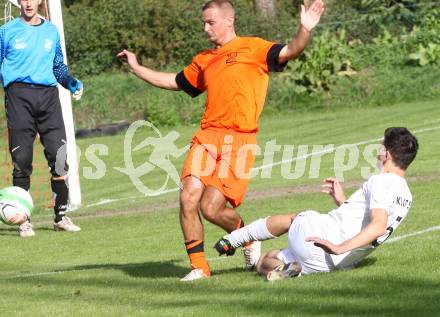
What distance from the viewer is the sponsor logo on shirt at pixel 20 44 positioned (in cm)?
1288

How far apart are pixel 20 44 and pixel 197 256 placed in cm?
464

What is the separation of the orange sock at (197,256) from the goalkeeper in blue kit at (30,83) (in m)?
4.06

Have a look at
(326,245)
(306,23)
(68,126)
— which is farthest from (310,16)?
(68,126)

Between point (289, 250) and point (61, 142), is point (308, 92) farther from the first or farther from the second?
point (289, 250)

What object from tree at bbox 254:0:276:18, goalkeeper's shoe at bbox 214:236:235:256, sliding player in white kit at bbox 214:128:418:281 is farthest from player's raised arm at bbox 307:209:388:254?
tree at bbox 254:0:276:18

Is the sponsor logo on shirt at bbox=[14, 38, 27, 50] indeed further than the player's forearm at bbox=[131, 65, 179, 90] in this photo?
Yes

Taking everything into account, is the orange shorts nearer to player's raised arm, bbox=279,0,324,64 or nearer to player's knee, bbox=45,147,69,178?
player's raised arm, bbox=279,0,324,64

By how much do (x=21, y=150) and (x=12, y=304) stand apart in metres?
4.95

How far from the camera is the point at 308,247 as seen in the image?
8.46 metres

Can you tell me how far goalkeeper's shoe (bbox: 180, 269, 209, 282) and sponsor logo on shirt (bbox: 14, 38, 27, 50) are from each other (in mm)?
4671

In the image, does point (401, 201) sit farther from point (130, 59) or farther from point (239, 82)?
point (130, 59)

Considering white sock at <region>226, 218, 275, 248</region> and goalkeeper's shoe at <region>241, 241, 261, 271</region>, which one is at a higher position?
white sock at <region>226, 218, 275, 248</region>

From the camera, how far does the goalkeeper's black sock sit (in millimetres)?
13586

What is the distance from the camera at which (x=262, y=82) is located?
9438 mm
